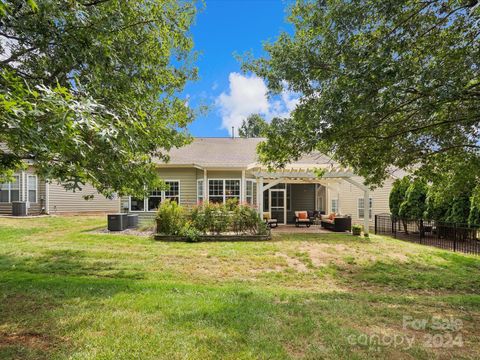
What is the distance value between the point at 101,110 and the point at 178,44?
5.35 m

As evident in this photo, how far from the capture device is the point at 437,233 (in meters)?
14.0

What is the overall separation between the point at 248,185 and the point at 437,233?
31.8ft

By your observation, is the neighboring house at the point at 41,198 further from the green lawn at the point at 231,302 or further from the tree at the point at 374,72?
the tree at the point at 374,72

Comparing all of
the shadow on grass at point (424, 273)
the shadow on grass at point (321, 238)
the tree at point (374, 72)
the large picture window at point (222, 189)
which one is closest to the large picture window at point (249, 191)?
the large picture window at point (222, 189)

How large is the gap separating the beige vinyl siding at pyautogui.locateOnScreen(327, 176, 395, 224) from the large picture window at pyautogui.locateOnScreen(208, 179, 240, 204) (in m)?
6.70

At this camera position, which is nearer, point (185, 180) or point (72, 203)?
point (185, 180)

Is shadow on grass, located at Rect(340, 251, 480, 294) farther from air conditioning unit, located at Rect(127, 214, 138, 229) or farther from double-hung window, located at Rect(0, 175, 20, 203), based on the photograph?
double-hung window, located at Rect(0, 175, 20, 203)

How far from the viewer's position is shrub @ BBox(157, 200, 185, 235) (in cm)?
1280

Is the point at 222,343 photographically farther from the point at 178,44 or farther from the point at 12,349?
the point at 178,44

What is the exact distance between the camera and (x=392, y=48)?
17.8 ft

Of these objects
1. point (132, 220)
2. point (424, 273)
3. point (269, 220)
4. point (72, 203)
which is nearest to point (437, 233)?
point (424, 273)

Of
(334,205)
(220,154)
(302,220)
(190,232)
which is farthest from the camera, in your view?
(334,205)

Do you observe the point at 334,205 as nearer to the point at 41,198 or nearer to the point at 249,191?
the point at 249,191

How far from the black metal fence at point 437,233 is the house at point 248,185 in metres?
1.89
